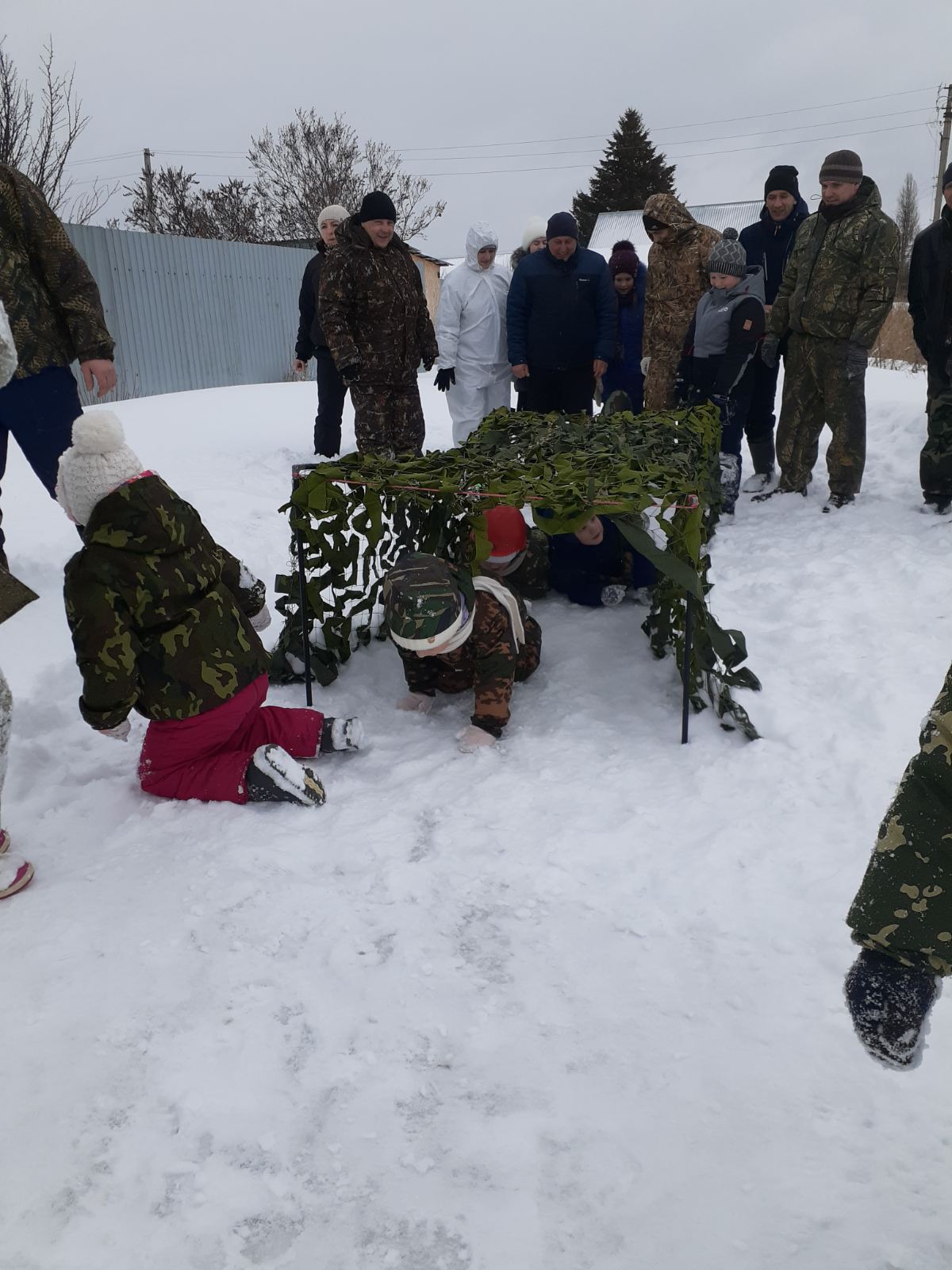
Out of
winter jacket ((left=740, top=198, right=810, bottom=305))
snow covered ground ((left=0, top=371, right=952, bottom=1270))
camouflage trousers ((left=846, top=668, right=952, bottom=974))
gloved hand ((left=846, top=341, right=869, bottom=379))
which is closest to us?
camouflage trousers ((left=846, top=668, right=952, bottom=974))

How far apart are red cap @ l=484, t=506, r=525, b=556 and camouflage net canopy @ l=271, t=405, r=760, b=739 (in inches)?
4.3

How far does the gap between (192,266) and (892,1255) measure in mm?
13692

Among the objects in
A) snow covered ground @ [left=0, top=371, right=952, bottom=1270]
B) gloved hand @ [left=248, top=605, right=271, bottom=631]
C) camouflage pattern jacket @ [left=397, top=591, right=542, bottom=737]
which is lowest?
snow covered ground @ [left=0, top=371, right=952, bottom=1270]

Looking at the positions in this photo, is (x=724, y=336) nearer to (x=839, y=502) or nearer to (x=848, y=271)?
(x=848, y=271)

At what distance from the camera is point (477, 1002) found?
2066 mm

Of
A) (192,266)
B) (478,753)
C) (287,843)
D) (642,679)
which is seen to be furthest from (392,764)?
(192,266)

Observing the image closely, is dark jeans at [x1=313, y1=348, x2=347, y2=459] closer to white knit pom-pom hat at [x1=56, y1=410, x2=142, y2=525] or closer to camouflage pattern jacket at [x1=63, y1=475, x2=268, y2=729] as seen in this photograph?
camouflage pattern jacket at [x1=63, y1=475, x2=268, y2=729]

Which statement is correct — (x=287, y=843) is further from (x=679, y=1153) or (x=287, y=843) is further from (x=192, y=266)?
(x=192, y=266)

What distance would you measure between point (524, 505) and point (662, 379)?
324 cm

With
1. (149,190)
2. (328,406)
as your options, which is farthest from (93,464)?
(149,190)

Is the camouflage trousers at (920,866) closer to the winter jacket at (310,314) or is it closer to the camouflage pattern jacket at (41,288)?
the camouflage pattern jacket at (41,288)

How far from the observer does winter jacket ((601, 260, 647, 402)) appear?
6.18 m

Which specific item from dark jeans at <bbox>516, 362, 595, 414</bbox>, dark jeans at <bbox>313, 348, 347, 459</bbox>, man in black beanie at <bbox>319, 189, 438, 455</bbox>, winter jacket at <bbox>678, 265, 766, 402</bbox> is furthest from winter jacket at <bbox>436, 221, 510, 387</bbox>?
winter jacket at <bbox>678, 265, 766, 402</bbox>

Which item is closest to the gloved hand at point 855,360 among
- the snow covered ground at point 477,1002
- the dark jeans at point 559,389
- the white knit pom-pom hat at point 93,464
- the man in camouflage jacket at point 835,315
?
the man in camouflage jacket at point 835,315
